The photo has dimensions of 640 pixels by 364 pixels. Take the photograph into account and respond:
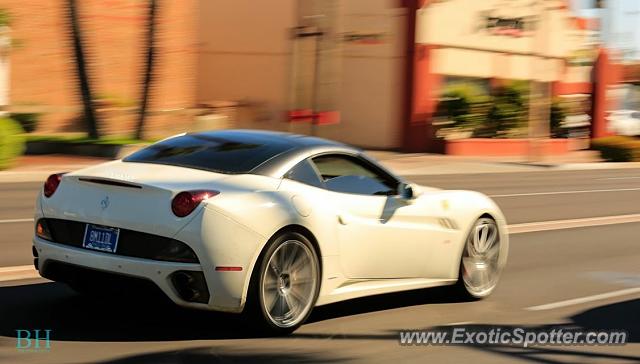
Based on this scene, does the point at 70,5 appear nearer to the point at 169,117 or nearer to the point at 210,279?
the point at 169,117

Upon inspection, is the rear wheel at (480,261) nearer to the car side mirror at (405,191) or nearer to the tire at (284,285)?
the car side mirror at (405,191)

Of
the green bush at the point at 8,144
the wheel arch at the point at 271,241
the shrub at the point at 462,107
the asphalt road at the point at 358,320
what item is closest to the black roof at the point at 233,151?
the wheel arch at the point at 271,241

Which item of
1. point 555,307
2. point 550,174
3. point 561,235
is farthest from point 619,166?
point 555,307

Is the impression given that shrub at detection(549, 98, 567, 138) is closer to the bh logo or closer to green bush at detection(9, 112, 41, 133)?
green bush at detection(9, 112, 41, 133)

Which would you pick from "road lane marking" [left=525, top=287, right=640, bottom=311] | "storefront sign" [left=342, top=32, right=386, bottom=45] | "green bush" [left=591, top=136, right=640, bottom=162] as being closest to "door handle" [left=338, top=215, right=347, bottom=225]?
"road lane marking" [left=525, top=287, right=640, bottom=311]

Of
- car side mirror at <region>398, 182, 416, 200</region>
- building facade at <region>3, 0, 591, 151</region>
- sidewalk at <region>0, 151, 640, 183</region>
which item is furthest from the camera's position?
building facade at <region>3, 0, 591, 151</region>

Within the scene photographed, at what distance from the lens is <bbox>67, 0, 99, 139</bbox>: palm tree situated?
85.6 feet

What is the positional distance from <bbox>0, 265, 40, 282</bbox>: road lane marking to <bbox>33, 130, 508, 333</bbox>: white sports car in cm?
152

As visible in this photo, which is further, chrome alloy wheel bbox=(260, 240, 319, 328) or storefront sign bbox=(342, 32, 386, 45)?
storefront sign bbox=(342, 32, 386, 45)

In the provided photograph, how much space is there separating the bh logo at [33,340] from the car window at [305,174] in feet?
6.53

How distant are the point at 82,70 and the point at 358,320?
66.5ft

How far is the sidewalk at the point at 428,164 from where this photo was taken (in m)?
21.4

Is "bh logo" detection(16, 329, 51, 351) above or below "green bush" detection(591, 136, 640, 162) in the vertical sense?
above

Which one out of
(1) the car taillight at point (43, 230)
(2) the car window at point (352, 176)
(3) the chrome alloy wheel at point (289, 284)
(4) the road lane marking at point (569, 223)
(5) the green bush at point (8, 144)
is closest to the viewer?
(3) the chrome alloy wheel at point (289, 284)
